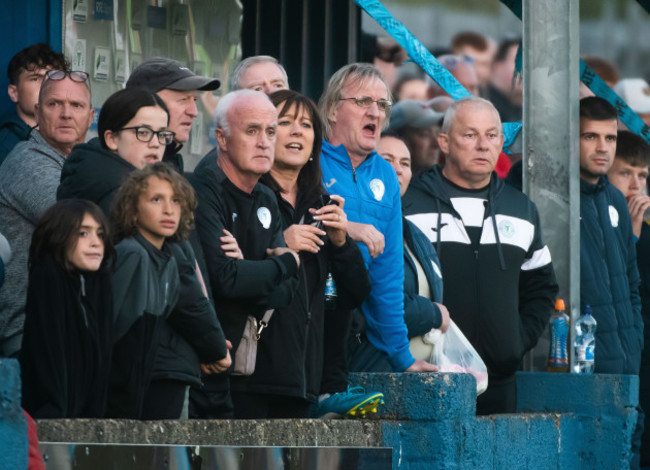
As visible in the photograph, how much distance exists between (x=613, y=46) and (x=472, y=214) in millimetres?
6323

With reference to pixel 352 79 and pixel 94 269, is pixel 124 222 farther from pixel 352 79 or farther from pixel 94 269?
pixel 352 79

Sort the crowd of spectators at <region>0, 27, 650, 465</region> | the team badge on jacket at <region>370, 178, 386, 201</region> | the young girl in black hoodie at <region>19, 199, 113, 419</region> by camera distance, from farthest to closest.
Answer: the team badge on jacket at <region>370, 178, 386, 201</region> < the crowd of spectators at <region>0, 27, 650, 465</region> < the young girl in black hoodie at <region>19, 199, 113, 419</region>

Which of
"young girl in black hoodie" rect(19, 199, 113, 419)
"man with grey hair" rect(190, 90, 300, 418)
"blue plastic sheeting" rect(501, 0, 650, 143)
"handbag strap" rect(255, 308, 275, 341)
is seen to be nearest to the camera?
"young girl in black hoodie" rect(19, 199, 113, 419)

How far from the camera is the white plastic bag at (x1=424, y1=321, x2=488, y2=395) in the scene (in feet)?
24.9

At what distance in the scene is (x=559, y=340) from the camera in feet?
29.8

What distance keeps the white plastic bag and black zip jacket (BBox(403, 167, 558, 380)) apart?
470 mm

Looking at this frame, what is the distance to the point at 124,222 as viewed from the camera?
558 cm

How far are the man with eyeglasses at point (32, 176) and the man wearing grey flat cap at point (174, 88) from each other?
295mm

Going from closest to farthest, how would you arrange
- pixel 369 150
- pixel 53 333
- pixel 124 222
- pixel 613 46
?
pixel 53 333 < pixel 124 222 < pixel 369 150 < pixel 613 46

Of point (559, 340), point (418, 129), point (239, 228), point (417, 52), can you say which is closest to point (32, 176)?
point (239, 228)

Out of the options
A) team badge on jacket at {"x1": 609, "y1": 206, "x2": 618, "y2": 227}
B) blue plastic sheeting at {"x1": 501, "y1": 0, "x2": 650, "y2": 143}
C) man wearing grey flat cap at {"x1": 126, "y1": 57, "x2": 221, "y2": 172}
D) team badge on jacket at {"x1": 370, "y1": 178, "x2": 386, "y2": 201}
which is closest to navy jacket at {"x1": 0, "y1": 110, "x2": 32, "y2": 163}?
man wearing grey flat cap at {"x1": 126, "y1": 57, "x2": 221, "y2": 172}

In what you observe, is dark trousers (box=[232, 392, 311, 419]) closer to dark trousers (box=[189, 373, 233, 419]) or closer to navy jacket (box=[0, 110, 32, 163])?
dark trousers (box=[189, 373, 233, 419])

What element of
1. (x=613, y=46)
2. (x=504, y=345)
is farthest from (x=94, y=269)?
(x=613, y=46)

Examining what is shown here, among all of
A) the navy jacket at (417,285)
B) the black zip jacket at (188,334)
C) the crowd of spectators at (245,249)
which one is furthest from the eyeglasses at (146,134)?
the navy jacket at (417,285)
